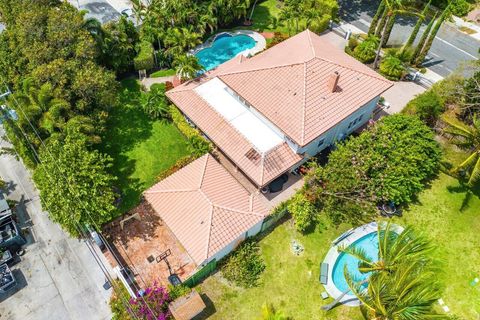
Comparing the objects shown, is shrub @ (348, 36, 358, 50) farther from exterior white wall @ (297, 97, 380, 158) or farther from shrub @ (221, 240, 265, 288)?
shrub @ (221, 240, 265, 288)

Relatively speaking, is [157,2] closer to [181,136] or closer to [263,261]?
[181,136]

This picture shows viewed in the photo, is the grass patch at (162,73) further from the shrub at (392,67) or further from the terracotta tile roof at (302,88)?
Answer: the shrub at (392,67)

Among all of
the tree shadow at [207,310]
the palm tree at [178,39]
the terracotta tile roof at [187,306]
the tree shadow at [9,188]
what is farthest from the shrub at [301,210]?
the tree shadow at [9,188]

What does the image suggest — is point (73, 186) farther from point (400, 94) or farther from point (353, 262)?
point (400, 94)

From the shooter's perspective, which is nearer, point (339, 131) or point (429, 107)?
point (339, 131)

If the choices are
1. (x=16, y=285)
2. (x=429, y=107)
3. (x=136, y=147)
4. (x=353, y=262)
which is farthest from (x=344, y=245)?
(x=16, y=285)

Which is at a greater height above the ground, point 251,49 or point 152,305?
point 251,49
